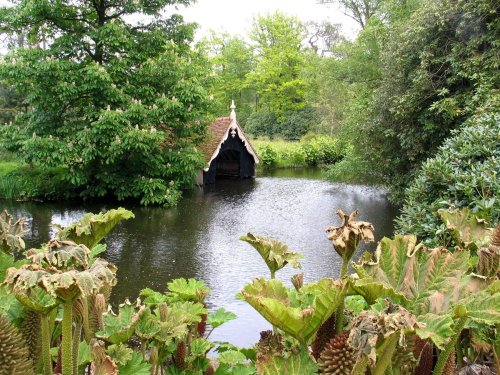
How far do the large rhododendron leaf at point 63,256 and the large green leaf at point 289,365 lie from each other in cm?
49

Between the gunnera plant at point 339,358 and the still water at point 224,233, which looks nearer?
the gunnera plant at point 339,358

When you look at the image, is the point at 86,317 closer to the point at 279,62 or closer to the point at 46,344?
the point at 46,344

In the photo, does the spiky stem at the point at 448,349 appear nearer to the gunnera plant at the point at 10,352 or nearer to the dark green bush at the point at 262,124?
the gunnera plant at the point at 10,352

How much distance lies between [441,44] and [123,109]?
26.7ft

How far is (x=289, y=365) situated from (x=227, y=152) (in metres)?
20.2

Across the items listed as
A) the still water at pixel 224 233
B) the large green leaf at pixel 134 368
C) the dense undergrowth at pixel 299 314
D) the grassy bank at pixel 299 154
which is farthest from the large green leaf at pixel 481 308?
the grassy bank at pixel 299 154

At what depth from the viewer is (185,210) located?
12.4 meters

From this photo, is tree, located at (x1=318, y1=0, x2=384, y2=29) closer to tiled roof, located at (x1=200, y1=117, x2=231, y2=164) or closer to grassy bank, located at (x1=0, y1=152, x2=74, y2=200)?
tiled roof, located at (x1=200, y1=117, x2=231, y2=164)

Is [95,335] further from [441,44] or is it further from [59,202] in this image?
[59,202]

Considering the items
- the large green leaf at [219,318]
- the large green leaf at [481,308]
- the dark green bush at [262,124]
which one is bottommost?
the large green leaf at [219,318]

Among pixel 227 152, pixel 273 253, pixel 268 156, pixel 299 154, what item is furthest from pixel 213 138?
pixel 273 253

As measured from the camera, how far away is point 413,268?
1.34 meters

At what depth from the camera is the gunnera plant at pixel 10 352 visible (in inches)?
40.2

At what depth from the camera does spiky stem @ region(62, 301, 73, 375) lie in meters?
1.09
